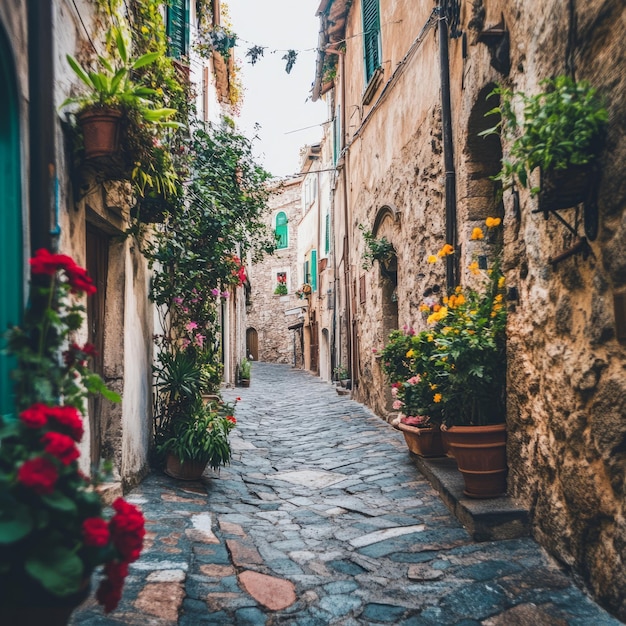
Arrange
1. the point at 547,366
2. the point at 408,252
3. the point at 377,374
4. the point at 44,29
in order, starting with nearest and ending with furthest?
the point at 44,29 < the point at 547,366 < the point at 408,252 < the point at 377,374

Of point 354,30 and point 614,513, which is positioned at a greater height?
point 354,30

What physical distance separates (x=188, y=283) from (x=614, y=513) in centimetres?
464

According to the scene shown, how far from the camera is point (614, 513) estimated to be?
2777 millimetres

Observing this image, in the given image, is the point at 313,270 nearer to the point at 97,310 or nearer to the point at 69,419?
the point at 97,310

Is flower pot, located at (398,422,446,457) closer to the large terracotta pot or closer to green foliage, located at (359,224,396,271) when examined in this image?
the large terracotta pot

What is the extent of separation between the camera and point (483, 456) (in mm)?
4207

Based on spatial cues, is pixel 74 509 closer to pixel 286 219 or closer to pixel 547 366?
pixel 547 366

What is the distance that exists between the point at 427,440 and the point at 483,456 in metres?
1.47

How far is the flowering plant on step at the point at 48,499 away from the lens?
165 cm

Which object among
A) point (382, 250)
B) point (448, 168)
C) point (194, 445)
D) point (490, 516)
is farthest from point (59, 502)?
point (382, 250)

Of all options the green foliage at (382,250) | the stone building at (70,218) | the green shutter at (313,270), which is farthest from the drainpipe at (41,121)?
the green shutter at (313,270)

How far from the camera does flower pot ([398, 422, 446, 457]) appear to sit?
18.5ft

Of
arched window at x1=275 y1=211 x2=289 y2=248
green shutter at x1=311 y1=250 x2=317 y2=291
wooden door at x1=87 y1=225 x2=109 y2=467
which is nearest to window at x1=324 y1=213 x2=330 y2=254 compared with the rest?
green shutter at x1=311 y1=250 x2=317 y2=291

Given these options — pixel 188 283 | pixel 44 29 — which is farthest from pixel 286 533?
pixel 44 29
